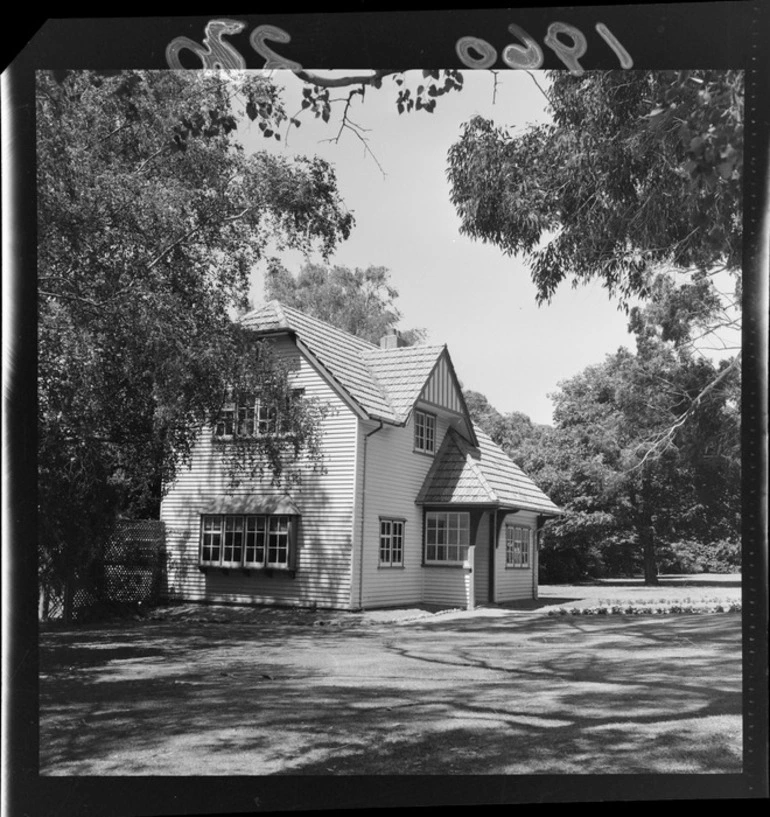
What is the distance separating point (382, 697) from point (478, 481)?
609cm

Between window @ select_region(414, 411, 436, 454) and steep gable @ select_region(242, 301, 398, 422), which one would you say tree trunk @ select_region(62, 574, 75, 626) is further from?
window @ select_region(414, 411, 436, 454)

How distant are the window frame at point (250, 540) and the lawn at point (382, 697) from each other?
1.77ft

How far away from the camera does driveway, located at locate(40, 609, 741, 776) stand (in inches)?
187

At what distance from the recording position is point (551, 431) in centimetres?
879

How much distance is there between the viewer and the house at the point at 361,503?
8172mm

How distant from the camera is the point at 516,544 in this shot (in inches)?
466

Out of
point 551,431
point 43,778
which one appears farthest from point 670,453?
point 43,778

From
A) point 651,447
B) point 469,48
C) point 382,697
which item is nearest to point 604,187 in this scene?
point 469,48

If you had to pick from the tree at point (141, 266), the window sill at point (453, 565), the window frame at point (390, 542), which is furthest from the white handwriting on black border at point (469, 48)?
the window sill at point (453, 565)

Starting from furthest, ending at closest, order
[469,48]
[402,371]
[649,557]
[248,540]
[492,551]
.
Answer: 1. [492,551]
2. [649,557]
3. [402,371]
4. [248,540]
5. [469,48]

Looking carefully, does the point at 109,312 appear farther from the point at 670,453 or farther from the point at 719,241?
the point at 670,453

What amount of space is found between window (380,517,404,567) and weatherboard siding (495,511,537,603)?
1993mm

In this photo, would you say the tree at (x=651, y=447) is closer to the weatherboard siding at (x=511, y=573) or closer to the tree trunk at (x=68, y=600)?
the weatherboard siding at (x=511, y=573)

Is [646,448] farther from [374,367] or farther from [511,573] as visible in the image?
[511,573]
